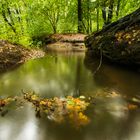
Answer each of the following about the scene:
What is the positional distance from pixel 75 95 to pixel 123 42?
327 centimetres

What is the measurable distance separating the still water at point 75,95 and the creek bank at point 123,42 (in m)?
0.39

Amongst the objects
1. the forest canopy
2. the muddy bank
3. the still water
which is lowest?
the still water

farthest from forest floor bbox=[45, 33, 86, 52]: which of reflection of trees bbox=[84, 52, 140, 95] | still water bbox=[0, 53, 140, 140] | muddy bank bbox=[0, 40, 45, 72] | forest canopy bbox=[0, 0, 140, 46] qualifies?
reflection of trees bbox=[84, 52, 140, 95]

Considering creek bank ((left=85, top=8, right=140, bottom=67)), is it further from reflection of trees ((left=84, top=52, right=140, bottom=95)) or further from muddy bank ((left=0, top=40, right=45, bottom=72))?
muddy bank ((left=0, top=40, right=45, bottom=72))

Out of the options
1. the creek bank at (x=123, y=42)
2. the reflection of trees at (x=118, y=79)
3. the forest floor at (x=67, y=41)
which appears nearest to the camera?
the reflection of trees at (x=118, y=79)

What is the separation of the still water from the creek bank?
1.28 feet

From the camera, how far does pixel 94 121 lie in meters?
3.12

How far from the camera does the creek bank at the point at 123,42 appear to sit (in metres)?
6.23

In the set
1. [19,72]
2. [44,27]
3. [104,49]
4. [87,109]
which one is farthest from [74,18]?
[87,109]

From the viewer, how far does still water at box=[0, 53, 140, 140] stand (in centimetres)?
279

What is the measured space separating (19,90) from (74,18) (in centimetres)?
1541

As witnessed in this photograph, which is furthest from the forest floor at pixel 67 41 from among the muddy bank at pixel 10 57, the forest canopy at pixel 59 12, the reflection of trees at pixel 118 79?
the reflection of trees at pixel 118 79

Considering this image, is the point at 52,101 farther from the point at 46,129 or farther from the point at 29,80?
the point at 29,80

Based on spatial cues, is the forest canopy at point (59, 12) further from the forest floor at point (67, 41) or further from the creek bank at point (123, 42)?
the creek bank at point (123, 42)
